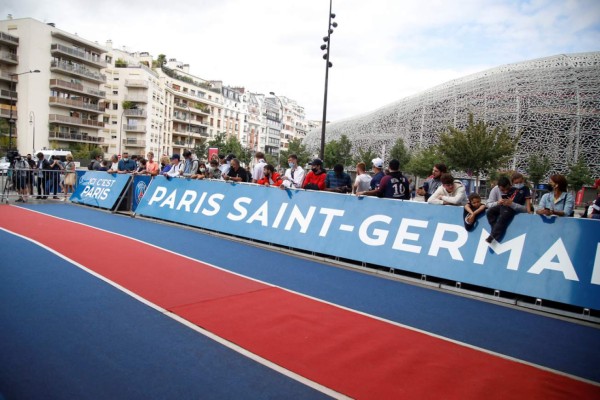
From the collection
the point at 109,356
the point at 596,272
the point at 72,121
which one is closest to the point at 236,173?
the point at 109,356

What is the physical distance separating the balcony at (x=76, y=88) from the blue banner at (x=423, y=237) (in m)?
59.8

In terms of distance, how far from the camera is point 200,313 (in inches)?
200

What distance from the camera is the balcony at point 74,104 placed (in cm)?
5919

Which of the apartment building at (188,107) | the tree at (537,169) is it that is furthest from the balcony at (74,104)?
the tree at (537,169)

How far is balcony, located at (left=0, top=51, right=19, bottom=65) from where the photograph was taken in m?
53.4

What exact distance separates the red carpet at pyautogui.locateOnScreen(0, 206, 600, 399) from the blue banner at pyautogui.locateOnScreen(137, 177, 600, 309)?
2.34m

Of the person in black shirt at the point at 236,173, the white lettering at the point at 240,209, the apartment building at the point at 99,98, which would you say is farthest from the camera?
the apartment building at the point at 99,98

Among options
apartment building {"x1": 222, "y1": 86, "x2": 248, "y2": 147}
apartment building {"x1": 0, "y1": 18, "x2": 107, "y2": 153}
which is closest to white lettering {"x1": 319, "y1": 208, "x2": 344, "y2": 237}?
apartment building {"x1": 0, "y1": 18, "x2": 107, "y2": 153}

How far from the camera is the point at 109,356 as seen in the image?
3781mm

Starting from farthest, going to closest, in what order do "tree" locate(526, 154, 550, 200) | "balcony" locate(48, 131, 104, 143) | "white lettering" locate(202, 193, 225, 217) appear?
1. "balcony" locate(48, 131, 104, 143)
2. "tree" locate(526, 154, 550, 200)
3. "white lettering" locate(202, 193, 225, 217)

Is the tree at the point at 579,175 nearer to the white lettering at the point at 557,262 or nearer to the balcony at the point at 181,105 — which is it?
the white lettering at the point at 557,262

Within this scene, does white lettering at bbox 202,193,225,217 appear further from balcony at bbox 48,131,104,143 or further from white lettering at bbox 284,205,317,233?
balcony at bbox 48,131,104,143

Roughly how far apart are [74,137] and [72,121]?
8.02 feet

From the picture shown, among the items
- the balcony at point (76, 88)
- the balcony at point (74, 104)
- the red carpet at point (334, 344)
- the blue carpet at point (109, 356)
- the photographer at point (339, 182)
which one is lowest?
the red carpet at point (334, 344)
